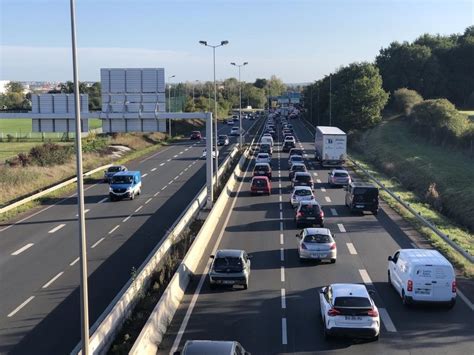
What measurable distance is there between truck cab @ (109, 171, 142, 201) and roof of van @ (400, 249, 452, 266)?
23636 mm

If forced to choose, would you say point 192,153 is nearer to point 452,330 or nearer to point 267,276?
point 267,276

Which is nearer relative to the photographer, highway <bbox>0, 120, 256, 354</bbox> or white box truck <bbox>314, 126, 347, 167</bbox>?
highway <bbox>0, 120, 256, 354</bbox>

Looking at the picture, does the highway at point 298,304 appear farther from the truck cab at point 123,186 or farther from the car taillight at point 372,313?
the truck cab at point 123,186

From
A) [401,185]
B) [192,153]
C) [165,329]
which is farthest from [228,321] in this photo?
[192,153]

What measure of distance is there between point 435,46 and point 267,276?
114413 millimetres

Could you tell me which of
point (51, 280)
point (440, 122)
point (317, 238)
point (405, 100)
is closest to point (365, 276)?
point (317, 238)

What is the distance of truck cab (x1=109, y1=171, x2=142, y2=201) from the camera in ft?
131

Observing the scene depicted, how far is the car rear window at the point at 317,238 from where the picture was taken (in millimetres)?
23719

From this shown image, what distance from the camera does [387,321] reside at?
683 inches

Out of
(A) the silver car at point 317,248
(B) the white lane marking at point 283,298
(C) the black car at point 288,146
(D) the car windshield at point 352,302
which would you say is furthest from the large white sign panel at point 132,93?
(C) the black car at point 288,146

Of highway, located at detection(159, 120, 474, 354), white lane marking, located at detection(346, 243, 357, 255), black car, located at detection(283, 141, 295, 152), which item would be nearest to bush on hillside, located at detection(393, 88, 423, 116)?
black car, located at detection(283, 141, 295, 152)

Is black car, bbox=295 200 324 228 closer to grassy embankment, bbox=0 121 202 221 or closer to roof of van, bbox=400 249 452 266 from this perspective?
roof of van, bbox=400 249 452 266

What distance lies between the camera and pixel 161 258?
23.0 metres

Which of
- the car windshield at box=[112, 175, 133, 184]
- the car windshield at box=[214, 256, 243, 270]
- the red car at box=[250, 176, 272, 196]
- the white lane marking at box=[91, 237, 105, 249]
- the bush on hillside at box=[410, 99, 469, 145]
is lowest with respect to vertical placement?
the white lane marking at box=[91, 237, 105, 249]
